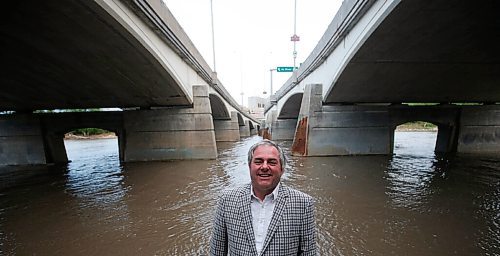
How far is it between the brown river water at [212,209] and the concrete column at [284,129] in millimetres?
19628

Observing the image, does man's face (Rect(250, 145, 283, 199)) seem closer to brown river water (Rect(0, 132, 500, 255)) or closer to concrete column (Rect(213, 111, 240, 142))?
brown river water (Rect(0, 132, 500, 255))

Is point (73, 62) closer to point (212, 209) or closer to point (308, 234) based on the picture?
point (212, 209)

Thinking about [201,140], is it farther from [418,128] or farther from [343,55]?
[418,128]

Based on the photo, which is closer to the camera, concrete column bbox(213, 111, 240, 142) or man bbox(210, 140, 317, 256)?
man bbox(210, 140, 317, 256)

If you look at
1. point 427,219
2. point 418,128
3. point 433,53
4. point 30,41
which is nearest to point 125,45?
point 30,41

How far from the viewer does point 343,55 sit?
32.0ft

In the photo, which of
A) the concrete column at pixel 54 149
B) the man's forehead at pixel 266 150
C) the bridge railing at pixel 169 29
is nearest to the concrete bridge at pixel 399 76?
the man's forehead at pixel 266 150

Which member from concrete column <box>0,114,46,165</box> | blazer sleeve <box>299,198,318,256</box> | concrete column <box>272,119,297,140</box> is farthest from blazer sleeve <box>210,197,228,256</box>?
concrete column <box>272,119,297,140</box>

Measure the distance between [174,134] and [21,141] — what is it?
27.1 feet

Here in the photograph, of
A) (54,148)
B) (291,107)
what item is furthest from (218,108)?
(54,148)

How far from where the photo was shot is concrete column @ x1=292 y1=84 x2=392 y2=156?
1391cm

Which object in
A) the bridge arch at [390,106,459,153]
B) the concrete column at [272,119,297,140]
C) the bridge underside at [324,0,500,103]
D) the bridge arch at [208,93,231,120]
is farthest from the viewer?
the concrete column at [272,119,297,140]

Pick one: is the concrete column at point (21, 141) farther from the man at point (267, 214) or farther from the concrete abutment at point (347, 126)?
the man at point (267, 214)

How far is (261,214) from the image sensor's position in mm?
1593
